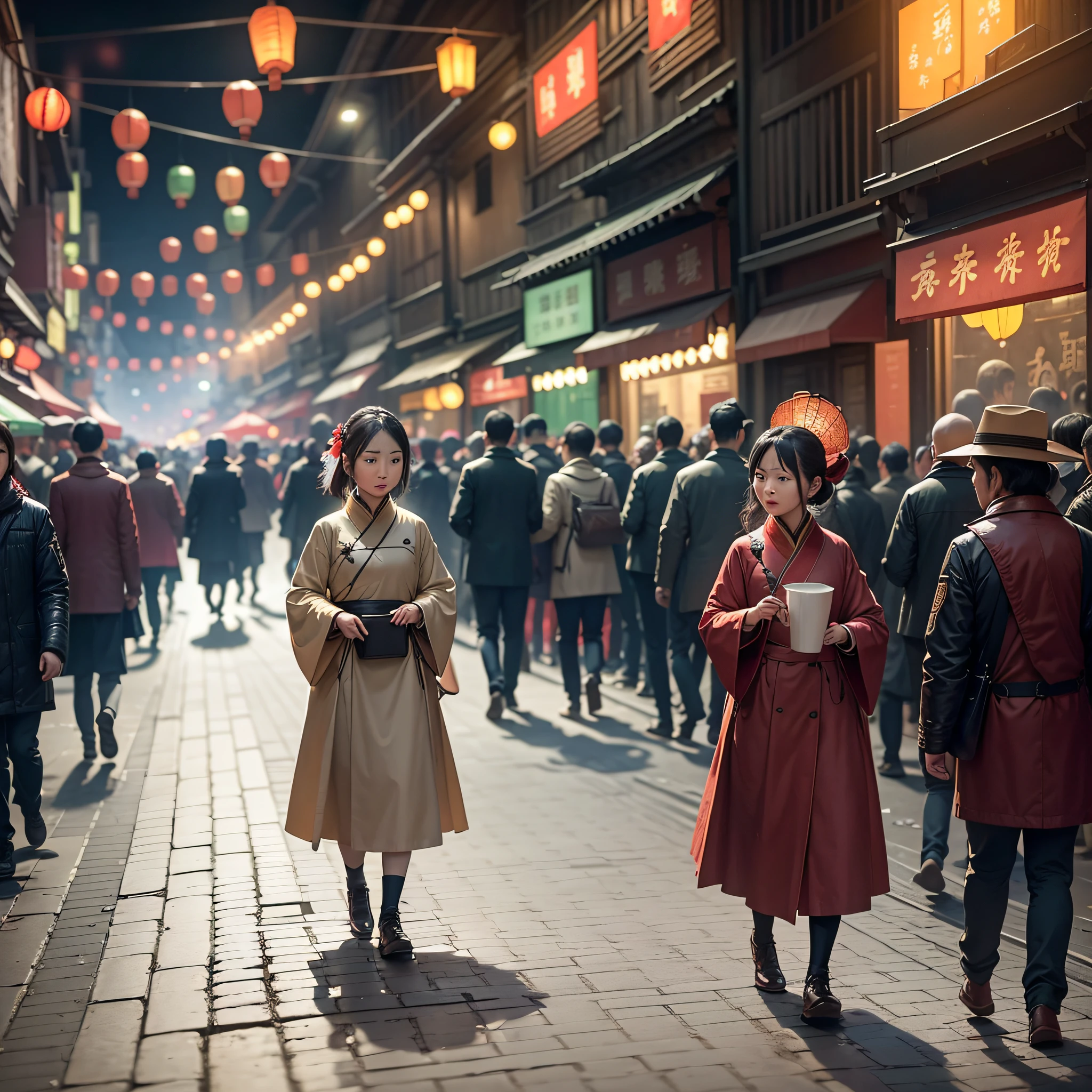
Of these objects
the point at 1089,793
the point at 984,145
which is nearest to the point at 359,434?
the point at 1089,793

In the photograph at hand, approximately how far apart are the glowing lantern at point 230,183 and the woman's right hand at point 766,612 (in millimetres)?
22298

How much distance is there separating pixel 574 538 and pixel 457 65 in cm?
1024

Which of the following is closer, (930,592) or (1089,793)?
(1089,793)

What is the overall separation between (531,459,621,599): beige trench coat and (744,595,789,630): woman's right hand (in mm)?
5577

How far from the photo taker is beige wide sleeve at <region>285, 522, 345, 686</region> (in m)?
4.70

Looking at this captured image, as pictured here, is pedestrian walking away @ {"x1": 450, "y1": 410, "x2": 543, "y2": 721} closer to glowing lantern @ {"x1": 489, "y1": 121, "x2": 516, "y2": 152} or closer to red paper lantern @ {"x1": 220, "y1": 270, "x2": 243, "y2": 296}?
glowing lantern @ {"x1": 489, "y1": 121, "x2": 516, "y2": 152}

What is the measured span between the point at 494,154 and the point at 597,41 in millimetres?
5744

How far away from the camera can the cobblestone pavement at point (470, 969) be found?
3.76 meters

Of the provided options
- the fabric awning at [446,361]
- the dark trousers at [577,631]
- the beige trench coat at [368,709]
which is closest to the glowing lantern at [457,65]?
the fabric awning at [446,361]

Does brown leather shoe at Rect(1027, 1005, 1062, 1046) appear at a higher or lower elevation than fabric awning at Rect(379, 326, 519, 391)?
lower

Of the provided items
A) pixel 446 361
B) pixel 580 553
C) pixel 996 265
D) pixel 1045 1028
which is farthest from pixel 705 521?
pixel 446 361

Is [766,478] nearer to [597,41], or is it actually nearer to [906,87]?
[906,87]

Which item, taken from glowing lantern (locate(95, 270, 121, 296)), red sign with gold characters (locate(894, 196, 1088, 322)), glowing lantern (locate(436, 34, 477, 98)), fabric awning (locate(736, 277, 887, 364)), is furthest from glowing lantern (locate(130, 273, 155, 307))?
→ red sign with gold characters (locate(894, 196, 1088, 322))

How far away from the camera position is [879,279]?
11031 millimetres
